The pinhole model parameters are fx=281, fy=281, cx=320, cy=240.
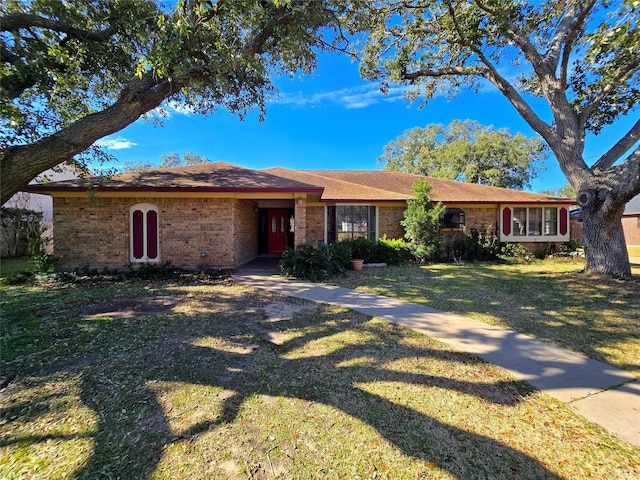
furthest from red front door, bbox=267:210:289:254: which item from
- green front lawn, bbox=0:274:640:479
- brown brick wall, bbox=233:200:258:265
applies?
green front lawn, bbox=0:274:640:479

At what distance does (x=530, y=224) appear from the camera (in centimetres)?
1295

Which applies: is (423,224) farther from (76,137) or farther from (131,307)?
(76,137)

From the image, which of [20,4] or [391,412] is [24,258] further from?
[391,412]

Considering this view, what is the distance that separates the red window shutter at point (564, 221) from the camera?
13.0 m

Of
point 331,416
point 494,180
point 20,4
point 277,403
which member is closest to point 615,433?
point 331,416

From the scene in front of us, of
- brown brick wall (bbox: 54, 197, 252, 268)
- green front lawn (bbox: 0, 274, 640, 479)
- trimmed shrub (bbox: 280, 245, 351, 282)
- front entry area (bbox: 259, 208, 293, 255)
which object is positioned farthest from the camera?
front entry area (bbox: 259, 208, 293, 255)

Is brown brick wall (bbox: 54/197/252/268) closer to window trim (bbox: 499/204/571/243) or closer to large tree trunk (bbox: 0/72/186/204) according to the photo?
large tree trunk (bbox: 0/72/186/204)

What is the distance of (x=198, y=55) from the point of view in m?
Answer: 5.34

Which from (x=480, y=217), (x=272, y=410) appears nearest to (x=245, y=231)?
(x=272, y=410)

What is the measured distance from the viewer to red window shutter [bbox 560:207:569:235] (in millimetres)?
12977

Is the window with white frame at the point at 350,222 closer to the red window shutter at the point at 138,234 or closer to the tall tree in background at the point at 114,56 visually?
the tall tree in background at the point at 114,56

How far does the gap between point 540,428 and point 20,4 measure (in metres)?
10.5

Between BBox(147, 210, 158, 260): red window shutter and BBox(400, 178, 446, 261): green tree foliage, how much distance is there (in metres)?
9.01

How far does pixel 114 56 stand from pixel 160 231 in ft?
15.9
